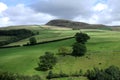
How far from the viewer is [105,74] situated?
127312mm

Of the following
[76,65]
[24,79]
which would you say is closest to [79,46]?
[76,65]

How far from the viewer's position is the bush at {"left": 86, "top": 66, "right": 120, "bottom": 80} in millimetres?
126938

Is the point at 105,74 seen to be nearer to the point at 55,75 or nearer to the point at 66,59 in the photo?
the point at 55,75

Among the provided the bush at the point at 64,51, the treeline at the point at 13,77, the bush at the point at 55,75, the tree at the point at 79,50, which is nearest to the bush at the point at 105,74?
the bush at the point at 55,75

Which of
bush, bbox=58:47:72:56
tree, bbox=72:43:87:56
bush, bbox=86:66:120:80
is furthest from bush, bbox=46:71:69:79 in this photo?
tree, bbox=72:43:87:56

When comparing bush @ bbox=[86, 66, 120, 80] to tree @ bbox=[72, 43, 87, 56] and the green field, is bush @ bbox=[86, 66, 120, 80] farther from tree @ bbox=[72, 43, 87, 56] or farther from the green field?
tree @ bbox=[72, 43, 87, 56]

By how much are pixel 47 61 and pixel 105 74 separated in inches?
1113

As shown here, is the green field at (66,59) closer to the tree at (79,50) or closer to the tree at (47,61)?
the tree at (47,61)

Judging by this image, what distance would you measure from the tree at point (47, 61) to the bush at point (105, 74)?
1782 cm

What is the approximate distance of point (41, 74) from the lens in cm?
13512

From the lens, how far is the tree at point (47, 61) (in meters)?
140

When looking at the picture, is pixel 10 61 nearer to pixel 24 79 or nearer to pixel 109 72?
pixel 24 79

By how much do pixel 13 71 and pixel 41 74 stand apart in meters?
11.9

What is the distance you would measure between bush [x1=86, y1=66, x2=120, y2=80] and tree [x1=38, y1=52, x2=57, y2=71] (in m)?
17.8
